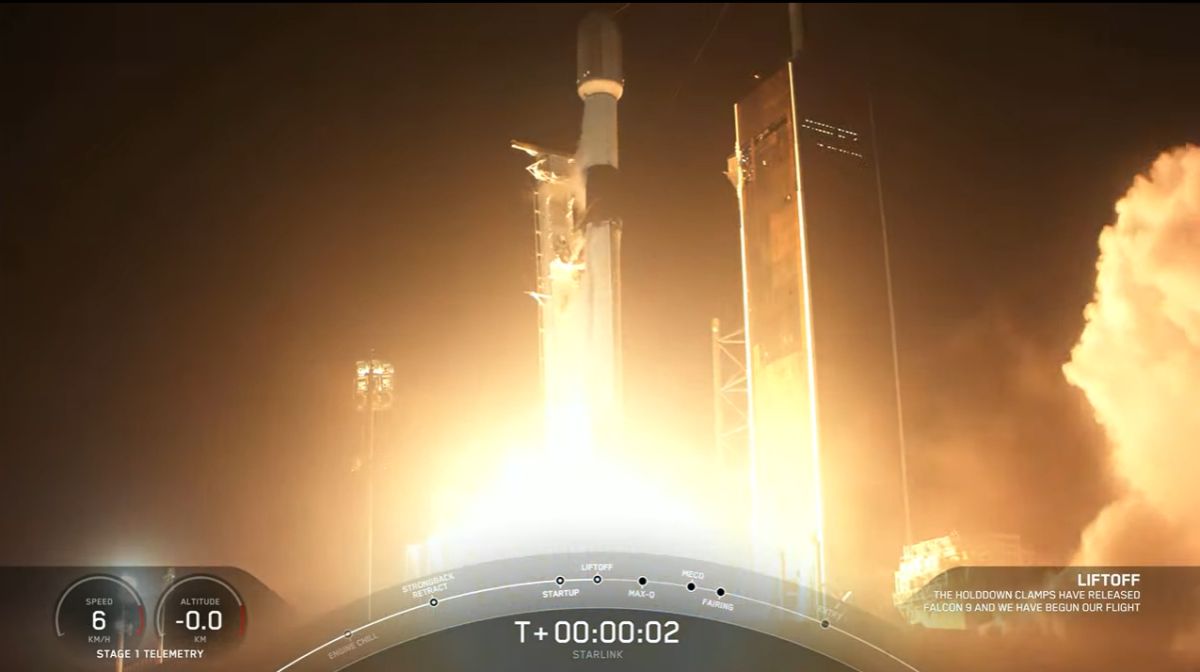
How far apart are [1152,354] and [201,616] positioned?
1580mm

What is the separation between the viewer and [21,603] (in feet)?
5.15

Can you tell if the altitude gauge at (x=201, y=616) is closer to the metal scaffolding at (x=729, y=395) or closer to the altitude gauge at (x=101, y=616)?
the altitude gauge at (x=101, y=616)

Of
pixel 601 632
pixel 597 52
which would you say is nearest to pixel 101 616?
pixel 601 632

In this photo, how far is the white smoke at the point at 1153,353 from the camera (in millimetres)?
1628

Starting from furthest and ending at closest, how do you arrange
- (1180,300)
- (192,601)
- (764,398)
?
(764,398)
(1180,300)
(192,601)

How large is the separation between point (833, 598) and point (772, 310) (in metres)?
0.53

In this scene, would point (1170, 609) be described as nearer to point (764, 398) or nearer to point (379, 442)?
point (764, 398)

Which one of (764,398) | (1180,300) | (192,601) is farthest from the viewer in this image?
(764,398)

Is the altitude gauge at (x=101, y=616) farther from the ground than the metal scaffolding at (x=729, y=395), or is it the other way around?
the metal scaffolding at (x=729, y=395)

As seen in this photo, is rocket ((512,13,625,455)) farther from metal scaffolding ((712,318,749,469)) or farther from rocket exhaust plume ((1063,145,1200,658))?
rocket exhaust plume ((1063,145,1200,658))

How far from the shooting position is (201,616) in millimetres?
1538

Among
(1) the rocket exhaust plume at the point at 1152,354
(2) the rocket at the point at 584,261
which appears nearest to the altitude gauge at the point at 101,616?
(2) the rocket at the point at 584,261

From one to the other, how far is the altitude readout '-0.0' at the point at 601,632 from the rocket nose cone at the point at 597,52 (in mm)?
913

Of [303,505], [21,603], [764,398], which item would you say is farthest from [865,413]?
[21,603]
